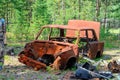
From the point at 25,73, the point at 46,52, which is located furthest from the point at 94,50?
the point at 25,73

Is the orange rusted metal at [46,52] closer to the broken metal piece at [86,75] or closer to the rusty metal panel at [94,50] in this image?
the broken metal piece at [86,75]

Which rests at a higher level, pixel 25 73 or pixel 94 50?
pixel 94 50

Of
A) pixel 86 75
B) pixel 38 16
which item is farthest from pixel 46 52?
pixel 38 16

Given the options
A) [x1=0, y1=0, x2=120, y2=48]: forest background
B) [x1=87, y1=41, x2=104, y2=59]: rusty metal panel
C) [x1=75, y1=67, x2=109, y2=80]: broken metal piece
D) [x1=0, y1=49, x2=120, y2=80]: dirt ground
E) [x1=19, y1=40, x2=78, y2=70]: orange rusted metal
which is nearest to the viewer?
[x1=75, y1=67, x2=109, y2=80]: broken metal piece

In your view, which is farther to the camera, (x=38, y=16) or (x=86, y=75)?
(x=38, y=16)

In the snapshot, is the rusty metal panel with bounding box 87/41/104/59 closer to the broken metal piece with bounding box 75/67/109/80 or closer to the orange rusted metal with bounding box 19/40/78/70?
the orange rusted metal with bounding box 19/40/78/70

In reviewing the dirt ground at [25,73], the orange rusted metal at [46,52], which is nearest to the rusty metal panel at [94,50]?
the orange rusted metal at [46,52]

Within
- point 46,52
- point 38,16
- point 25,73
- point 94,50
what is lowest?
point 25,73

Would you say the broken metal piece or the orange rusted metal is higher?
the orange rusted metal

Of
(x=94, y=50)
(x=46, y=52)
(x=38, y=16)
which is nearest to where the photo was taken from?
(x=46, y=52)

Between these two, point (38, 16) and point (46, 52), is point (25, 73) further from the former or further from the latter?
point (38, 16)

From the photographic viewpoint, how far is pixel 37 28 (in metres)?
25.2

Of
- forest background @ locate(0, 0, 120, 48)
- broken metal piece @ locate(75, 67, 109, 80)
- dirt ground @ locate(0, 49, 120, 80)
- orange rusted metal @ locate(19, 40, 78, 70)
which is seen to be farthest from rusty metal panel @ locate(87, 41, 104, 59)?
forest background @ locate(0, 0, 120, 48)

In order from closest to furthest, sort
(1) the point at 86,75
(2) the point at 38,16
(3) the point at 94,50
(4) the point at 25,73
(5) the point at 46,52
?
(1) the point at 86,75
(4) the point at 25,73
(5) the point at 46,52
(3) the point at 94,50
(2) the point at 38,16
